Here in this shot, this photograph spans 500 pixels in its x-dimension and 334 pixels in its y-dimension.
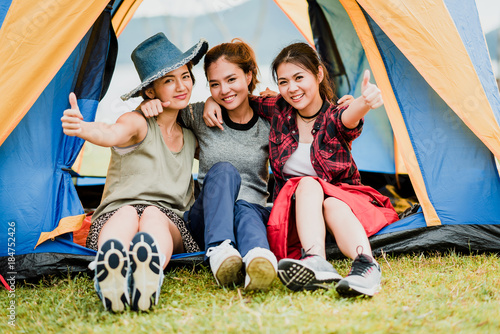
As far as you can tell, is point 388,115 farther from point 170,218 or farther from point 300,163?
point 170,218

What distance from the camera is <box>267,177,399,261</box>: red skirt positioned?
75.7 inches

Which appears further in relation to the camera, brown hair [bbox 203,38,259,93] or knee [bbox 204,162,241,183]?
brown hair [bbox 203,38,259,93]

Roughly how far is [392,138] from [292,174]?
117cm

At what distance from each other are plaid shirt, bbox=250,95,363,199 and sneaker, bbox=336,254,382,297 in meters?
0.54

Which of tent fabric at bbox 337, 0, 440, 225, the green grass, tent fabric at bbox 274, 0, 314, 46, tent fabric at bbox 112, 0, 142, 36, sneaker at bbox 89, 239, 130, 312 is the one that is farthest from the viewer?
tent fabric at bbox 274, 0, 314, 46

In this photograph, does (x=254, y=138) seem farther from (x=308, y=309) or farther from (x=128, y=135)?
(x=308, y=309)

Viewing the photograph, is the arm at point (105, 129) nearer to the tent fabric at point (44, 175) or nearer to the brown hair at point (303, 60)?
the tent fabric at point (44, 175)

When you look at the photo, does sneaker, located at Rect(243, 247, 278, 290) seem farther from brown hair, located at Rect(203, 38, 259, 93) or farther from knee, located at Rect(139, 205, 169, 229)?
brown hair, located at Rect(203, 38, 259, 93)

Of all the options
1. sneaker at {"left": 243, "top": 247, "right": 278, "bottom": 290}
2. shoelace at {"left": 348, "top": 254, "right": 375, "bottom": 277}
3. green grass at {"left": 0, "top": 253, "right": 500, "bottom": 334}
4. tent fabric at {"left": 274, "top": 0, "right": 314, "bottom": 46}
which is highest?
tent fabric at {"left": 274, "top": 0, "right": 314, "bottom": 46}

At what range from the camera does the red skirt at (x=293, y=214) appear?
1.92 m

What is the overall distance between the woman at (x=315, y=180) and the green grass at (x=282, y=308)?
105mm

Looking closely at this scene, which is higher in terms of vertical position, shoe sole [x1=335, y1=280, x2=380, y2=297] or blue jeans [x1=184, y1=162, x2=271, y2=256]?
blue jeans [x1=184, y1=162, x2=271, y2=256]

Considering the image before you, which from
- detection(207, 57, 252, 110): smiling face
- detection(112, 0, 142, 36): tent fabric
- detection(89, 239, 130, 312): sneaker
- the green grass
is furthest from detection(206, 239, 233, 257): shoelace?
detection(112, 0, 142, 36): tent fabric

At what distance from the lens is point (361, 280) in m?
1.53
